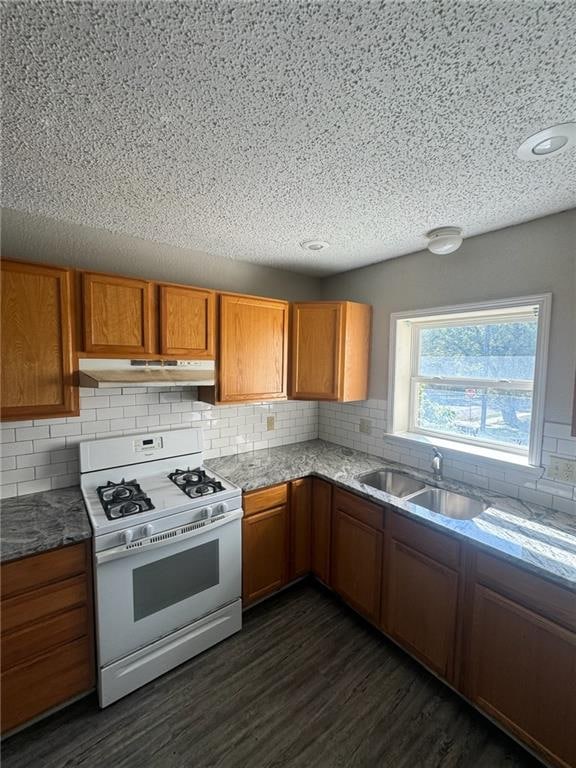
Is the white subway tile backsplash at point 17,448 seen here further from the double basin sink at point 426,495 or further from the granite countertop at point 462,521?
the double basin sink at point 426,495

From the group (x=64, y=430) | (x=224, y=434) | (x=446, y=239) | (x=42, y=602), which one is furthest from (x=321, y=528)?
(x=446, y=239)

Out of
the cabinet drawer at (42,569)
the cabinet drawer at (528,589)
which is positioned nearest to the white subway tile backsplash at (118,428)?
the cabinet drawer at (42,569)

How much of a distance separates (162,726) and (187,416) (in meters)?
1.62

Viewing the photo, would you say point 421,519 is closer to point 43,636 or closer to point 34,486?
point 43,636

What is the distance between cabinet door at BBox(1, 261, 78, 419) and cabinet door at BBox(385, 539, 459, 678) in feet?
6.51

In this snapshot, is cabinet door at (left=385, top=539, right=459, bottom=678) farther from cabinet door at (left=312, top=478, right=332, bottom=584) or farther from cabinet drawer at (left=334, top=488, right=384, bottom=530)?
cabinet door at (left=312, top=478, right=332, bottom=584)

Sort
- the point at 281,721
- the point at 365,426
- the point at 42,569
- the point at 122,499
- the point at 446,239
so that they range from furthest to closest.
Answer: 1. the point at 365,426
2. the point at 446,239
3. the point at 122,499
4. the point at 281,721
5. the point at 42,569

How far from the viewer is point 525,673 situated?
4.50 feet

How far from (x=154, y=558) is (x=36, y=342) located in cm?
124

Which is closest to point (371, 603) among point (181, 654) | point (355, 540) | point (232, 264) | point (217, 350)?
point (355, 540)

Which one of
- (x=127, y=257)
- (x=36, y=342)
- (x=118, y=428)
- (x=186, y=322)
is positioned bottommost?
(x=118, y=428)

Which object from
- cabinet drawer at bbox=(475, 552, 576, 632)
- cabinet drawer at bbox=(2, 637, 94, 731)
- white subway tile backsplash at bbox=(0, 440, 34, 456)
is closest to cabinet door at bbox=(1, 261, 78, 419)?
white subway tile backsplash at bbox=(0, 440, 34, 456)

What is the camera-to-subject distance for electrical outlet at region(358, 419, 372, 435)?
274 centimetres

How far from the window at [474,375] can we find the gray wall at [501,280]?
0.06 meters
